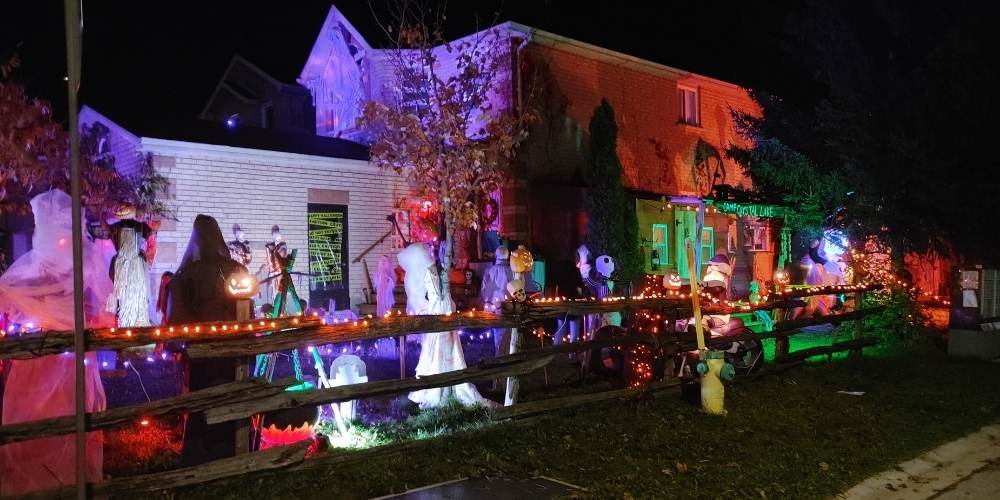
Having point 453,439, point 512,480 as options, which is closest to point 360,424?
point 453,439

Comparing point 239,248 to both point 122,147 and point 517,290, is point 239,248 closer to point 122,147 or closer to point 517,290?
point 122,147

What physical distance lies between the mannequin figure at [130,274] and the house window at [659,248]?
12.7 m

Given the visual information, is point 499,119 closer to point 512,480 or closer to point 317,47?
point 317,47

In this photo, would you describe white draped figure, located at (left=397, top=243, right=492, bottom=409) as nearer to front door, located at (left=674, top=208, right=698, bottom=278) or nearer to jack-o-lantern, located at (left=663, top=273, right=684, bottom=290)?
jack-o-lantern, located at (left=663, top=273, right=684, bottom=290)

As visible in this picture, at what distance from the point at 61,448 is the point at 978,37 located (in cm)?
1495

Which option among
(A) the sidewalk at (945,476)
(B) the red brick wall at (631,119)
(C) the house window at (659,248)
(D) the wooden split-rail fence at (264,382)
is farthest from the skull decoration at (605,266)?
(A) the sidewalk at (945,476)

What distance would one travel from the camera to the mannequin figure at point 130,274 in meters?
8.51

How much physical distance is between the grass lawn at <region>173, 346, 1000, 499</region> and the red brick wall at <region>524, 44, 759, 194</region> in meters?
9.57

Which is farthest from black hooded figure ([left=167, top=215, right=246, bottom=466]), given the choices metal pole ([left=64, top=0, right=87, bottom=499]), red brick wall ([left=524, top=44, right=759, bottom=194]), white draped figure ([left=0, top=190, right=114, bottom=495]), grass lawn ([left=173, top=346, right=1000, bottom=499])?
red brick wall ([left=524, top=44, right=759, bottom=194])

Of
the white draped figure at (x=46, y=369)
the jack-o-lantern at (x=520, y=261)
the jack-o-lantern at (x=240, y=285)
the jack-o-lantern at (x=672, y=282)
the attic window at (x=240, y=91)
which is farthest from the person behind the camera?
the attic window at (x=240, y=91)

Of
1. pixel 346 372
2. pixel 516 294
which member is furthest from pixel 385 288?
pixel 346 372

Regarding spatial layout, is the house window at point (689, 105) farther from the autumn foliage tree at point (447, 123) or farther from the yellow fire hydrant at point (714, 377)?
the yellow fire hydrant at point (714, 377)

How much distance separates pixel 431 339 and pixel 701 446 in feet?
10.3

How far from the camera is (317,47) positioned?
746 inches
